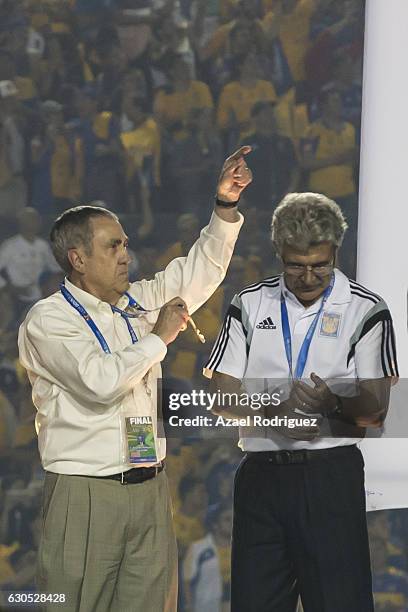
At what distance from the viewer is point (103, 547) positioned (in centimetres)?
314

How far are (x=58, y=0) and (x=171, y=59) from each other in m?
0.56

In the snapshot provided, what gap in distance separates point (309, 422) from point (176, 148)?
2.00 m

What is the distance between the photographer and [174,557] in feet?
10.7

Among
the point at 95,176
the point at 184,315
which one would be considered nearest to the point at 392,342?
the point at 184,315

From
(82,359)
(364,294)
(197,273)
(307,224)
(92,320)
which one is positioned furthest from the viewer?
(197,273)

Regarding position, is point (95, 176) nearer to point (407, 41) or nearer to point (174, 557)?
point (407, 41)

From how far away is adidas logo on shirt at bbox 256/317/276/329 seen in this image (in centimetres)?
300

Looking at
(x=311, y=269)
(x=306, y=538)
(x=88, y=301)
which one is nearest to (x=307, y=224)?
(x=311, y=269)

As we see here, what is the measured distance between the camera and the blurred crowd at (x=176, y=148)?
14.9 ft

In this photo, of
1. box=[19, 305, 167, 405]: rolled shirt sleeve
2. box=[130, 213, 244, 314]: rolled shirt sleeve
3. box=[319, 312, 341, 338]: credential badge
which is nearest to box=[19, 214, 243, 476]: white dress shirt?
box=[19, 305, 167, 405]: rolled shirt sleeve

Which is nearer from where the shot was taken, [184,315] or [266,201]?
[184,315]

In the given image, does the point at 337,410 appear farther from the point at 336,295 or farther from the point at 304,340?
the point at 336,295

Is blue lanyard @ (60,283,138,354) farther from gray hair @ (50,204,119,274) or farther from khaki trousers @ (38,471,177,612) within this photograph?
khaki trousers @ (38,471,177,612)

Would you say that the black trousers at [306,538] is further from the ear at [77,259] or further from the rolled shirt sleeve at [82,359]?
the ear at [77,259]
